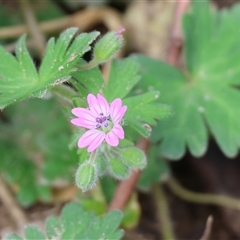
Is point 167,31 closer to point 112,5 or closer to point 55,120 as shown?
point 112,5

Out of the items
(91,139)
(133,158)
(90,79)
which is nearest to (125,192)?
(133,158)

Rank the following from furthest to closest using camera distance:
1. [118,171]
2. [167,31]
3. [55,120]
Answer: [167,31] → [55,120] → [118,171]

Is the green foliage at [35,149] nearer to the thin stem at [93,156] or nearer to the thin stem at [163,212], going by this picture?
the thin stem at [163,212]

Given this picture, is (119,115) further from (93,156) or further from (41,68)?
(41,68)

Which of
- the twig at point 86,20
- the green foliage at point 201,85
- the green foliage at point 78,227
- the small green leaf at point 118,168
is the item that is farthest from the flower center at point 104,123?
the twig at point 86,20

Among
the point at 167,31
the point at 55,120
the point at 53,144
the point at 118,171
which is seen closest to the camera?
the point at 118,171

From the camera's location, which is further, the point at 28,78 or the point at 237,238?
the point at 237,238

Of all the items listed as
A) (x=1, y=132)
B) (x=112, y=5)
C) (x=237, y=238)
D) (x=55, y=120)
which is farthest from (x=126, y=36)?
(x=237, y=238)
